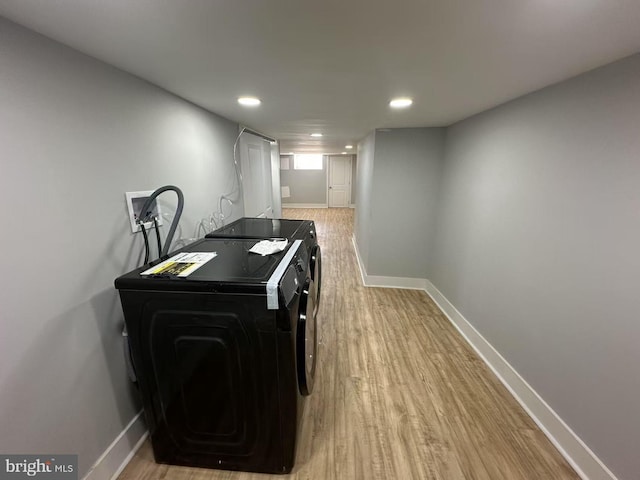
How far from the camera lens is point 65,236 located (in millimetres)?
1033

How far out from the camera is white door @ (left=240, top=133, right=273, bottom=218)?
299 cm

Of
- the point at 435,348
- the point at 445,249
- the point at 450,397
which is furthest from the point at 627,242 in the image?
the point at 445,249

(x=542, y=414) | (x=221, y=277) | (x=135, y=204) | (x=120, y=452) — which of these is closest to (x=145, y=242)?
(x=135, y=204)

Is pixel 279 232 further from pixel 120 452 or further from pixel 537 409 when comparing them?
pixel 537 409

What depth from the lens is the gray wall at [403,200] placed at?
305cm

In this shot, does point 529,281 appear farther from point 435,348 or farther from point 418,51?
point 418,51

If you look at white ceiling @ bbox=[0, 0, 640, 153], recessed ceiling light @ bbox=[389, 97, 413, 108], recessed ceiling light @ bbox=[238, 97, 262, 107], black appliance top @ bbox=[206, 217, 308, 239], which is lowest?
black appliance top @ bbox=[206, 217, 308, 239]

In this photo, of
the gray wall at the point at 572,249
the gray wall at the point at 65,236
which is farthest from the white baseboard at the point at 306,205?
the gray wall at the point at 65,236

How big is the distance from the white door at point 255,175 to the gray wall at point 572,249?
2.40m

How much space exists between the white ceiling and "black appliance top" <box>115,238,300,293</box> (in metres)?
0.90

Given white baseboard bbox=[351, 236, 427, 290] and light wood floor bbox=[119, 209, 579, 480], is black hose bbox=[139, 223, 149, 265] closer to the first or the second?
light wood floor bbox=[119, 209, 579, 480]

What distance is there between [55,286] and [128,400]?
786 mm

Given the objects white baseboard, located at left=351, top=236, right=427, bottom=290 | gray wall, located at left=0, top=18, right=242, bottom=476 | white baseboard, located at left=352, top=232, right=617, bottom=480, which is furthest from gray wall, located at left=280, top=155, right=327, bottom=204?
gray wall, located at left=0, top=18, right=242, bottom=476

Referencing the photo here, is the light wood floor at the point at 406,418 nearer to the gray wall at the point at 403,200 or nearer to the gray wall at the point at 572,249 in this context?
the gray wall at the point at 572,249
